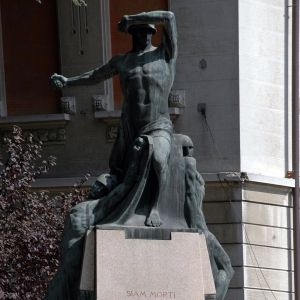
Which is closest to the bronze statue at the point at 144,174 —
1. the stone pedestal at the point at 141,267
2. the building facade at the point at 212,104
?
the stone pedestal at the point at 141,267

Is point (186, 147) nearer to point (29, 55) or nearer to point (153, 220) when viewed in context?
point (153, 220)

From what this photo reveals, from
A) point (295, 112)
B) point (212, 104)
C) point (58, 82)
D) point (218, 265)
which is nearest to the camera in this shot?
point (218, 265)

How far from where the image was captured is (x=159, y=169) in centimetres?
1642

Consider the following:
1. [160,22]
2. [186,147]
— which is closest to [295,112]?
[186,147]

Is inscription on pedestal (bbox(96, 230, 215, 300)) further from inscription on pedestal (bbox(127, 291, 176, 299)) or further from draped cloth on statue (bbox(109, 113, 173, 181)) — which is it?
draped cloth on statue (bbox(109, 113, 173, 181))

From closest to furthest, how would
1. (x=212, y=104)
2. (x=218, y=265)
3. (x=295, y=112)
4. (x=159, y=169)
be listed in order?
(x=159, y=169), (x=218, y=265), (x=212, y=104), (x=295, y=112)

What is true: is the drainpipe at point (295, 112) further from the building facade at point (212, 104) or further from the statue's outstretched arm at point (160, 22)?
the statue's outstretched arm at point (160, 22)

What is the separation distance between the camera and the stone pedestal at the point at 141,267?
1595 centimetres

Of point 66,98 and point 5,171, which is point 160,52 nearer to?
point 5,171

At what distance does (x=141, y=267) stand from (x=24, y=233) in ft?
24.6

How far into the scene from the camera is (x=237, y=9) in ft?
95.5

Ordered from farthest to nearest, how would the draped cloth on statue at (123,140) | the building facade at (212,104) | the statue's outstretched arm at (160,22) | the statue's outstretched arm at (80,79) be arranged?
1. the building facade at (212,104)
2. the statue's outstretched arm at (80,79)
3. the draped cloth on statue at (123,140)
4. the statue's outstretched arm at (160,22)

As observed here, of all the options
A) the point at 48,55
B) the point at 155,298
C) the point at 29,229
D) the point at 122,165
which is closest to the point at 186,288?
the point at 155,298

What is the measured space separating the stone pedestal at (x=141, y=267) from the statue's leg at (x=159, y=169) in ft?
0.75
